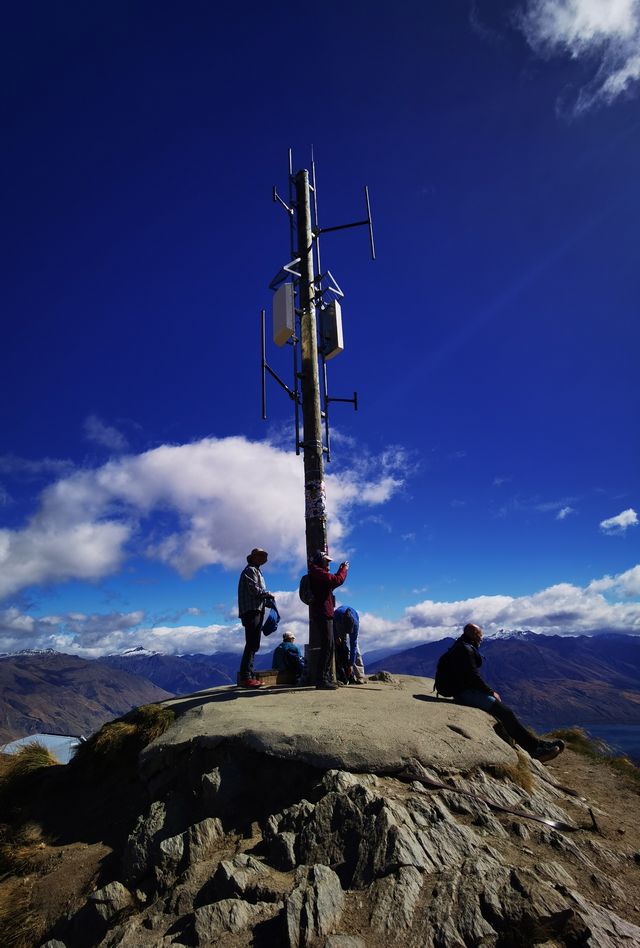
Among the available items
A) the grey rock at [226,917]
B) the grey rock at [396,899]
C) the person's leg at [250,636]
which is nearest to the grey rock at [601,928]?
the grey rock at [396,899]

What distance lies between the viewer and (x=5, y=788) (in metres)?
10.0

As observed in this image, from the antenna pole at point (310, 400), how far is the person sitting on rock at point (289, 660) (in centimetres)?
148

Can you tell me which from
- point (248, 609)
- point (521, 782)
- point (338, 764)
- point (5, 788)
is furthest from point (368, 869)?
point (5, 788)

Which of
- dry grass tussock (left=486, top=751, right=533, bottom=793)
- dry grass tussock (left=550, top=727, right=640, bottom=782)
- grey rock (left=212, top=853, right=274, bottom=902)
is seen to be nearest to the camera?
grey rock (left=212, top=853, right=274, bottom=902)

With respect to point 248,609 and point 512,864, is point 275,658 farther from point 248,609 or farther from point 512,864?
point 512,864

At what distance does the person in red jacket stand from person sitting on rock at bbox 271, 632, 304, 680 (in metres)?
1.87

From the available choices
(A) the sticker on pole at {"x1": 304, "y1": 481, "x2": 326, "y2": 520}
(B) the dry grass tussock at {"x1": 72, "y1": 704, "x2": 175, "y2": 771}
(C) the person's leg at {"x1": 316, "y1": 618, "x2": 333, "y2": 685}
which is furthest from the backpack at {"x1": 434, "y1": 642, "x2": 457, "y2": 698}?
(B) the dry grass tussock at {"x1": 72, "y1": 704, "x2": 175, "y2": 771}

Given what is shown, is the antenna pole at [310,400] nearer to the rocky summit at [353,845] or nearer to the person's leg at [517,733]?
the person's leg at [517,733]

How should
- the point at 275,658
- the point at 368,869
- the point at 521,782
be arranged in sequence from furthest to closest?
the point at 275,658
the point at 521,782
the point at 368,869

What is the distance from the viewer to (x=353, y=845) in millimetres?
6223

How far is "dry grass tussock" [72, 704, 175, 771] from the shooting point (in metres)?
9.93

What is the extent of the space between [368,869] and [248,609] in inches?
282

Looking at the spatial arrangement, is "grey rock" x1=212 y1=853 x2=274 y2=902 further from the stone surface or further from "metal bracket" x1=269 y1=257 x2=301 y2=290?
"metal bracket" x1=269 y1=257 x2=301 y2=290

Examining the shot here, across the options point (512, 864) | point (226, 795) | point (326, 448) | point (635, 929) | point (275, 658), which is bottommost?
point (635, 929)
